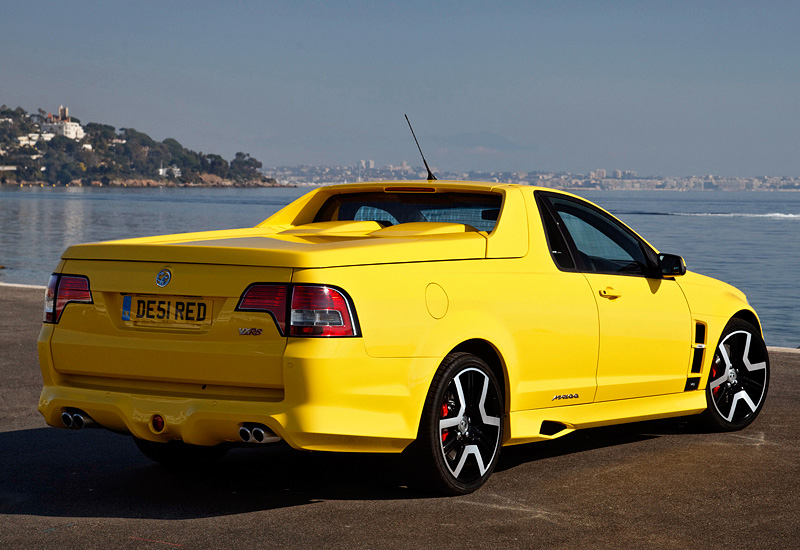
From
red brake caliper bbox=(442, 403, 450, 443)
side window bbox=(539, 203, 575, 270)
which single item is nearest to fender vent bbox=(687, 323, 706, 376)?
side window bbox=(539, 203, 575, 270)

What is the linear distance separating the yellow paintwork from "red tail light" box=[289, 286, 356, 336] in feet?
0.13

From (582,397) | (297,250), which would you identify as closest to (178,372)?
(297,250)

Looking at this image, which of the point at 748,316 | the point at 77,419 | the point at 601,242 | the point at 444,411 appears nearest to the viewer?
the point at 77,419

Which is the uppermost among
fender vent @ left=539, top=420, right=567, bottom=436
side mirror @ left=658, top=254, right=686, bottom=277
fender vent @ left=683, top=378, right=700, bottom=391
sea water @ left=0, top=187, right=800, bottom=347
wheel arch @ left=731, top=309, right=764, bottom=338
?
side mirror @ left=658, top=254, right=686, bottom=277

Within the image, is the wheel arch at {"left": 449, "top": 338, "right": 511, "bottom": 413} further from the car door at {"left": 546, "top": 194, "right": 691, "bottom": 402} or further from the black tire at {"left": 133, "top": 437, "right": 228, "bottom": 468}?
the black tire at {"left": 133, "top": 437, "right": 228, "bottom": 468}

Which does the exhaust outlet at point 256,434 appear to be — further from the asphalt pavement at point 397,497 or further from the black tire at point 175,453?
the black tire at point 175,453

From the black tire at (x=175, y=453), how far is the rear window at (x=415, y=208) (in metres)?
1.51

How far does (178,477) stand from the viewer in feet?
19.6

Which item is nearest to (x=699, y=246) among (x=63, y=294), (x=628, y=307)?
(x=628, y=307)

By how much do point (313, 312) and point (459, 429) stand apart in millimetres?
1103

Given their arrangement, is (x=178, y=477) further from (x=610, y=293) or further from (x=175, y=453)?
(x=610, y=293)

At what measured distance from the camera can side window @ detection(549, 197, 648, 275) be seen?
647 cm

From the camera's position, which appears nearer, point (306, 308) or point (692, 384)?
point (306, 308)

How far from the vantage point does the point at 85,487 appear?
5.65 m
